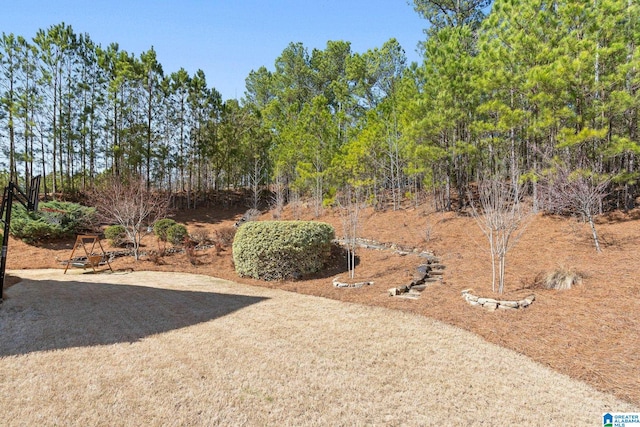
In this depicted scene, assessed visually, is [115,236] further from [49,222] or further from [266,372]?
[266,372]

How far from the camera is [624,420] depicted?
295cm

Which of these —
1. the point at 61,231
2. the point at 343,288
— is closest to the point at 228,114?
the point at 61,231

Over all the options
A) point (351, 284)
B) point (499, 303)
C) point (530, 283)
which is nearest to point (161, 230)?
point (351, 284)

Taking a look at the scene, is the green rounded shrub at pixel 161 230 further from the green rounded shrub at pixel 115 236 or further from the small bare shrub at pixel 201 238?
the green rounded shrub at pixel 115 236

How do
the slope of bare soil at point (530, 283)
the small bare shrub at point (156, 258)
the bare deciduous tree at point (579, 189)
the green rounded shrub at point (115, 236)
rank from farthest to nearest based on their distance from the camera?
the green rounded shrub at point (115, 236) → the small bare shrub at point (156, 258) → the bare deciduous tree at point (579, 189) → the slope of bare soil at point (530, 283)

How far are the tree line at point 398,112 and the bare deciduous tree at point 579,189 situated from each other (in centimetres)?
17

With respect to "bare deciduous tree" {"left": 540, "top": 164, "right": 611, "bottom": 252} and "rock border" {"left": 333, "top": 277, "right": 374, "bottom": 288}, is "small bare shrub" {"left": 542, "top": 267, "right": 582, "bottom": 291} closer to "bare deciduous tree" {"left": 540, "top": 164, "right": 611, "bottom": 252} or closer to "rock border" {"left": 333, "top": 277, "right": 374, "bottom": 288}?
"bare deciduous tree" {"left": 540, "top": 164, "right": 611, "bottom": 252}

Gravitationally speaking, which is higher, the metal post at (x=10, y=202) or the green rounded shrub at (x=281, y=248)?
the metal post at (x=10, y=202)

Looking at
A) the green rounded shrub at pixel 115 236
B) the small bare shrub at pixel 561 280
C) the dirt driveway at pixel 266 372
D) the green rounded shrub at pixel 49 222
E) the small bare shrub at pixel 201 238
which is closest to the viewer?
the dirt driveway at pixel 266 372

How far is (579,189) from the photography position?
29.9ft

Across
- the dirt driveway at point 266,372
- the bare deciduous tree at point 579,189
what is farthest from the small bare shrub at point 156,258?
the bare deciduous tree at point 579,189

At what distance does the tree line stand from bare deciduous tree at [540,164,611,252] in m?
0.17

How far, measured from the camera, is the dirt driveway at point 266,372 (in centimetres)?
290

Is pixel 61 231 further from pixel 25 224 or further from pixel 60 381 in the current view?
pixel 60 381
